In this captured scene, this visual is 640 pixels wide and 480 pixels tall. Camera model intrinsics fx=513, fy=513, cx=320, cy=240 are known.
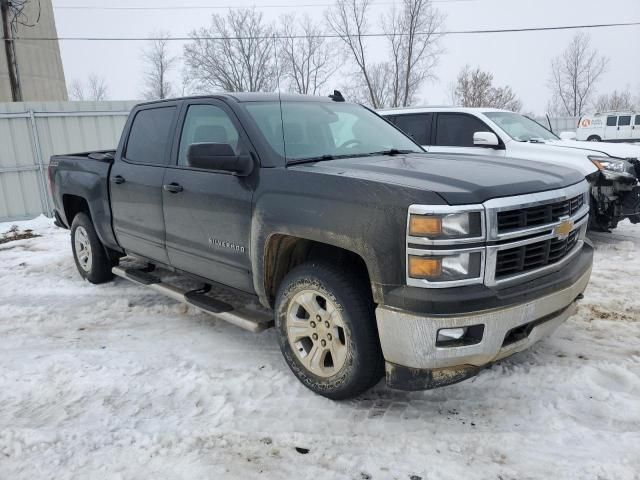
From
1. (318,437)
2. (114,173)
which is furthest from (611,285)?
(114,173)

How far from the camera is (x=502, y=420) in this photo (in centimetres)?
285

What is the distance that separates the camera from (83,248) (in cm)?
582

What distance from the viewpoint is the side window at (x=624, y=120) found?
26.9 m

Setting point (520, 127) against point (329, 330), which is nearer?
point (329, 330)

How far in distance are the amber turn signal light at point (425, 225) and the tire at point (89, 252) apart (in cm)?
412

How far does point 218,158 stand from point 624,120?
29634 mm

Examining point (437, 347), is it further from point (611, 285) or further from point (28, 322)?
point (28, 322)

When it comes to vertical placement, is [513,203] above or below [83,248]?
above

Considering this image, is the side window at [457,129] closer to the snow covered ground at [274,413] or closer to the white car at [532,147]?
the white car at [532,147]

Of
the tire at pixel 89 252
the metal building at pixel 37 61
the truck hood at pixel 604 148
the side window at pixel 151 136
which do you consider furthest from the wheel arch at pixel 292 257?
the metal building at pixel 37 61

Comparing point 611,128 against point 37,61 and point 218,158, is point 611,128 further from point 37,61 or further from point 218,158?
point 37,61

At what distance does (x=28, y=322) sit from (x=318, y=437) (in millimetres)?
3280

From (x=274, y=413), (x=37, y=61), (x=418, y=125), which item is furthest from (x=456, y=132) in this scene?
(x=37, y=61)

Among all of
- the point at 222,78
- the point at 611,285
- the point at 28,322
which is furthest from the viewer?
the point at 222,78
